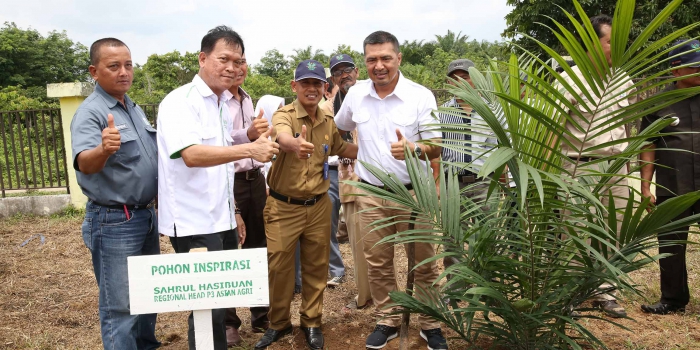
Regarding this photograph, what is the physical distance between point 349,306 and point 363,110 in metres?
1.67

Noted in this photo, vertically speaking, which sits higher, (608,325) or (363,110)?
(363,110)

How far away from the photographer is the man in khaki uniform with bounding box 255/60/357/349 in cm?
342

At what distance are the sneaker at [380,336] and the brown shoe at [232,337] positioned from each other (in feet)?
2.88

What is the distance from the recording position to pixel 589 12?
45.3 ft

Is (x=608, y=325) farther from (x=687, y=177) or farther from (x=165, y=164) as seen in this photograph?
(x=165, y=164)

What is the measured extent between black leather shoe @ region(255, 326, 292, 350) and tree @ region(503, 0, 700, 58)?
9.81 meters

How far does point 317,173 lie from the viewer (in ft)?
11.5

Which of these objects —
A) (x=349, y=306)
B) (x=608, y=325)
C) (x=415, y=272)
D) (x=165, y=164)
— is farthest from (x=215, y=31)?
(x=608, y=325)

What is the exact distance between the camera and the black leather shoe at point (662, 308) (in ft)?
12.6

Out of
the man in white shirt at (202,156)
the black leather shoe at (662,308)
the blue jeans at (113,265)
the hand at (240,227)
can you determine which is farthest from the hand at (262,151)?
the black leather shoe at (662,308)

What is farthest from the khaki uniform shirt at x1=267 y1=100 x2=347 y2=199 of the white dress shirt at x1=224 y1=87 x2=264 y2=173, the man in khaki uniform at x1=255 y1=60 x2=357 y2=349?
the white dress shirt at x1=224 y1=87 x2=264 y2=173

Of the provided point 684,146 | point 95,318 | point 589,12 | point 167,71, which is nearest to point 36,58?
point 167,71

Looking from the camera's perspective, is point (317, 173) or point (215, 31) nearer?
point (215, 31)

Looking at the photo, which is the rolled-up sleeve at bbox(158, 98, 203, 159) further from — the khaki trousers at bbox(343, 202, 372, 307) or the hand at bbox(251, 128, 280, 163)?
the khaki trousers at bbox(343, 202, 372, 307)
